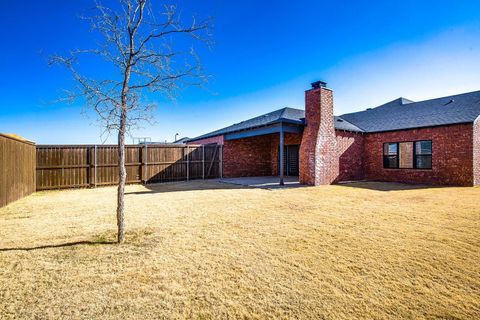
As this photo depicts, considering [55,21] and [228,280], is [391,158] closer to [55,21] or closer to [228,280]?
[228,280]

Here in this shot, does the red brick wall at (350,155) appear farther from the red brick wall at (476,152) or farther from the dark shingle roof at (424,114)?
the red brick wall at (476,152)

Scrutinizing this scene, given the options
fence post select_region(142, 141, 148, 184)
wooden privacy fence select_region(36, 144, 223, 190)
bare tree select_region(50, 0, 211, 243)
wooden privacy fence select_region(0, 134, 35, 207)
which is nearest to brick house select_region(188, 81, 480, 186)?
wooden privacy fence select_region(36, 144, 223, 190)

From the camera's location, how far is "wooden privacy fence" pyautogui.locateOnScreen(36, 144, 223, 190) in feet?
34.5

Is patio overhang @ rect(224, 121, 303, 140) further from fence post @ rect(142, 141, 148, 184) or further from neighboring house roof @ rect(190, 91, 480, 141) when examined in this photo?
fence post @ rect(142, 141, 148, 184)

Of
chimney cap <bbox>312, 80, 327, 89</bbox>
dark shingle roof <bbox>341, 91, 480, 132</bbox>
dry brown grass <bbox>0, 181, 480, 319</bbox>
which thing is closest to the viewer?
dry brown grass <bbox>0, 181, 480, 319</bbox>

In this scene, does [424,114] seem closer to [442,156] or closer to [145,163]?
[442,156]

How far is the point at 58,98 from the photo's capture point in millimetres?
3770

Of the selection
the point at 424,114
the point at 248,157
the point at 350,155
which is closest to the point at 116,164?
the point at 248,157

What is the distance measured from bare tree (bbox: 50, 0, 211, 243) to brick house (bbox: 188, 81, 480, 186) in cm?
768

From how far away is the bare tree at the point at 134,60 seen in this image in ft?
12.5

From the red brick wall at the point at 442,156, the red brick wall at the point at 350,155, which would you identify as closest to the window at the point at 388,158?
the red brick wall at the point at 442,156

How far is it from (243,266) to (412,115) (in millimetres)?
16030

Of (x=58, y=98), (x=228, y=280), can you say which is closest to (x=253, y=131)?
(x=58, y=98)

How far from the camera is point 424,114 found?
1357 centimetres
